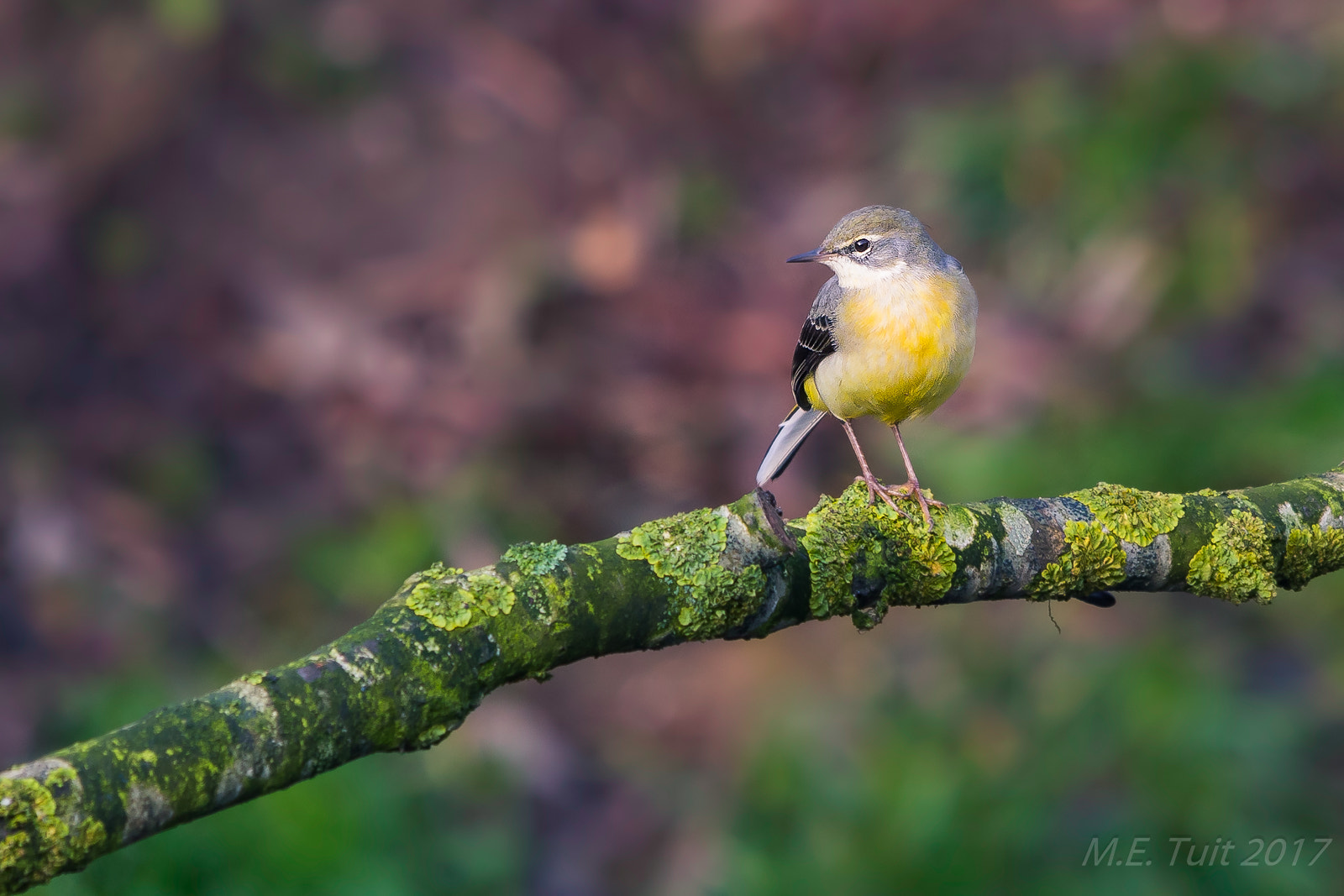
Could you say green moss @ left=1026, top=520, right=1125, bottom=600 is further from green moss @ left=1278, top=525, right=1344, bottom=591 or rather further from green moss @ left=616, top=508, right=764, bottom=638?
green moss @ left=616, top=508, right=764, bottom=638

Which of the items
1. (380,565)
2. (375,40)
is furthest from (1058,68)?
(380,565)

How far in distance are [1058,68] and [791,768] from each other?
5838mm

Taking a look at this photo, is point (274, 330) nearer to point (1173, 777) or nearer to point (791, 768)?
point (791, 768)

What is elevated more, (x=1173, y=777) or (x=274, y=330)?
(x=274, y=330)

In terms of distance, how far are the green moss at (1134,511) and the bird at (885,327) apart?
1.93 ft

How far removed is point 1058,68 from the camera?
9391 millimetres

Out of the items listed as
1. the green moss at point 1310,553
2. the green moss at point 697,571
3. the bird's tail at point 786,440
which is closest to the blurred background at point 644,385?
the bird's tail at point 786,440

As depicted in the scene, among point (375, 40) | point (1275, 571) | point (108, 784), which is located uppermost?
point (375, 40)

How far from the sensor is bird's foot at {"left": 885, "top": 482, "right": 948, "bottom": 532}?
2.63 m

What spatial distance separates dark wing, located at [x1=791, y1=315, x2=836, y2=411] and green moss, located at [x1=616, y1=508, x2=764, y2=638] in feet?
6.01

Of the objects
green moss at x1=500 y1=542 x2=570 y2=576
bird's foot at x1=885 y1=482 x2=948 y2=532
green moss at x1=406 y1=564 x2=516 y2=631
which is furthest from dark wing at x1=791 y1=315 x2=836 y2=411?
green moss at x1=406 y1=564 x2=516 y2=631

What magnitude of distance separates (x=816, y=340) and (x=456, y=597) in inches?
92.5

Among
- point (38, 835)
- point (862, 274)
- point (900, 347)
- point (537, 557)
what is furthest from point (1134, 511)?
point (38, 835)

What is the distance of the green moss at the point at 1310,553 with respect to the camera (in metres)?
2.95
